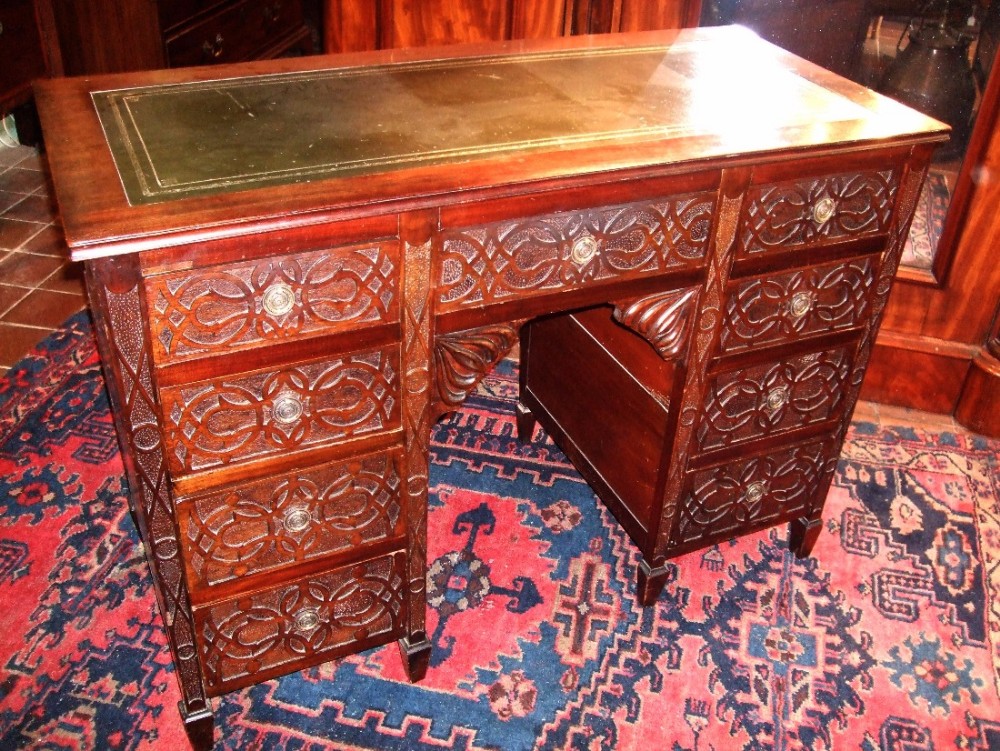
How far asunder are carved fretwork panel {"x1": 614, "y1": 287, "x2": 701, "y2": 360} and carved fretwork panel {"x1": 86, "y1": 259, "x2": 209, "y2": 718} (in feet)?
2.91

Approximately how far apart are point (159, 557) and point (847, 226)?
1.42 metres

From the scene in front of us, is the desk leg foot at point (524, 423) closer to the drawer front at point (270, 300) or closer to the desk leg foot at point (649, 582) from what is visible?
the desk leg foot at point (649, 582)

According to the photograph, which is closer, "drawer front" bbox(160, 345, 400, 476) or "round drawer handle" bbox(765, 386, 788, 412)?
"drawer front" bbox(160, 345, 400, 476)

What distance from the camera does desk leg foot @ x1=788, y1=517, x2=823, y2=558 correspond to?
2330 mm

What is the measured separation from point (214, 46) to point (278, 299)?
280cm

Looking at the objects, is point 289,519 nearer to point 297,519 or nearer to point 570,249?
point 297,519

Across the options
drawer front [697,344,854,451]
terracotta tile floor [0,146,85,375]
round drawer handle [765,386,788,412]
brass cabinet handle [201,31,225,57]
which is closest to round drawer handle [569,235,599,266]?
drawer front [697,344,854,451]

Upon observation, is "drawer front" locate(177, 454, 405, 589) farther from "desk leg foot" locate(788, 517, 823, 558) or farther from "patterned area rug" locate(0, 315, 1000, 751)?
"desk leg foot" locate(788, 517, 823, 558)

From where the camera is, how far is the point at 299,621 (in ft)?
5.88

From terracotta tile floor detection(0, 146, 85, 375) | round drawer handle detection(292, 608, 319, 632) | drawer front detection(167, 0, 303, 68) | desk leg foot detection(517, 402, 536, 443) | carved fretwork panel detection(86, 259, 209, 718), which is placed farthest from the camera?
drawer front detection(167, 0, 303, 68)

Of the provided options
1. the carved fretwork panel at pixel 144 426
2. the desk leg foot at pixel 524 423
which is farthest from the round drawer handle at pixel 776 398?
the carved fretwork panel at pixel 144 426

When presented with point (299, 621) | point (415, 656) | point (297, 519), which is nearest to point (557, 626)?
point (415, 656)

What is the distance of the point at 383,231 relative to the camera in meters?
1.46

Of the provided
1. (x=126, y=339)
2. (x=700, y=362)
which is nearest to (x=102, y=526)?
(x=126, y=339)
